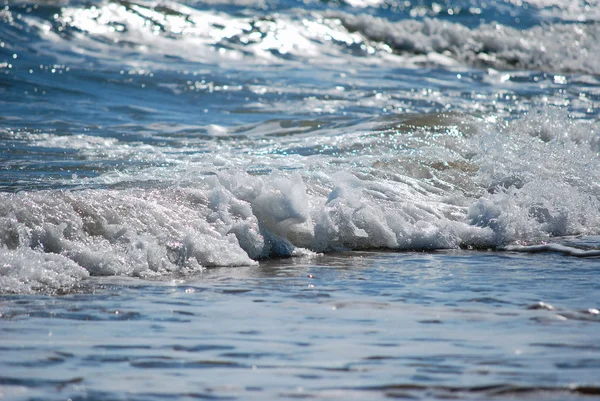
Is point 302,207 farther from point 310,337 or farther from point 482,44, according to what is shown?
point 482,44

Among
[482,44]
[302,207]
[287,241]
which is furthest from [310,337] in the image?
[482,44]

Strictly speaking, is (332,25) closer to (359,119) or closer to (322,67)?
(322,67)

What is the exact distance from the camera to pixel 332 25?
2077cm

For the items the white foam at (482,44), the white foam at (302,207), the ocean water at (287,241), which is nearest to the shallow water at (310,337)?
the ocean water at (287,241)

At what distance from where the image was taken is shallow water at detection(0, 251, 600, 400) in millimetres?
2672

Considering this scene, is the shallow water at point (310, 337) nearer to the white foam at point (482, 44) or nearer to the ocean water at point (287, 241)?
the ocean water at point (287, 241)

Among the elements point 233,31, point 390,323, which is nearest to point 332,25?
point 233,31

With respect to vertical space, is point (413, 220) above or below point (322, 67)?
below

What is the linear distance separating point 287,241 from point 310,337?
7.46ft

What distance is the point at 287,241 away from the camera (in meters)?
5.56

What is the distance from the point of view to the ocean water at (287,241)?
2877 mm

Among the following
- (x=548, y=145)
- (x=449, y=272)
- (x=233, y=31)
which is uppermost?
(x=233, y=31)

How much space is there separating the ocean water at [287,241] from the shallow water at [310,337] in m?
0.01

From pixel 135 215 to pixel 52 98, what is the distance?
7.73 m
